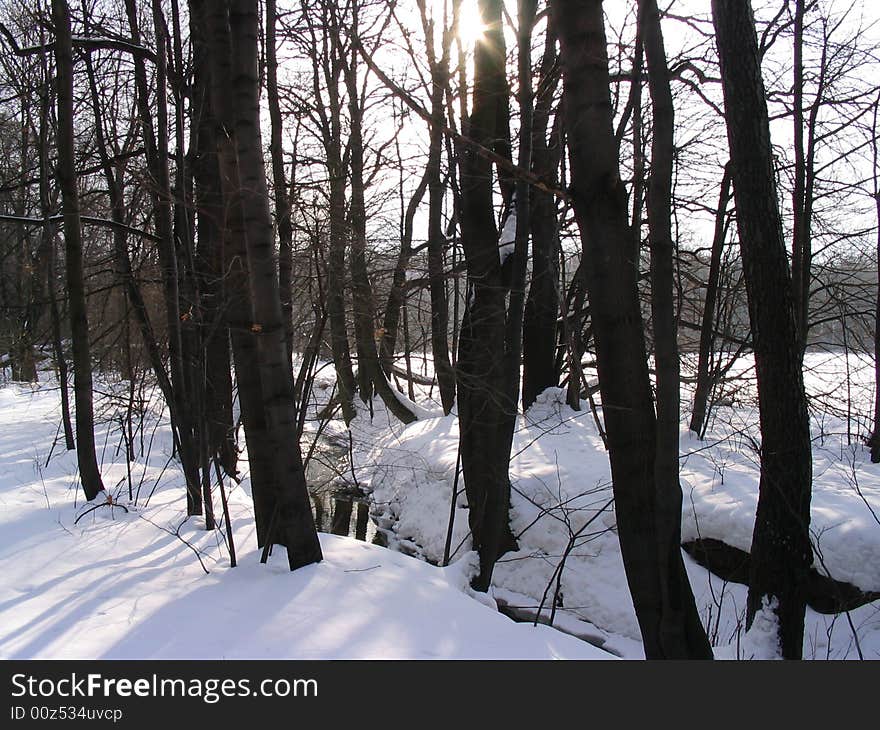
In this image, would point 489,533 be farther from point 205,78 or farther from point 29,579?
point 205,78

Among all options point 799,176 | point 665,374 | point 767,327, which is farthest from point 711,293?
point 665,374

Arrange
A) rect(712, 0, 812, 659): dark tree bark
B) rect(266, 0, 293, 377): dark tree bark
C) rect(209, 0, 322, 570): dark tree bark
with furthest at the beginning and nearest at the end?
rect(266, 0, 293, 377): dark tree bark < rect(712, 0, 812, 659): dark tree bark < rect(209, 0, 322, 570): dark tree bark

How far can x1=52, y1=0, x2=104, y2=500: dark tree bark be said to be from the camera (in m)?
6.12

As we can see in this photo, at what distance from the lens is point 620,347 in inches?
130

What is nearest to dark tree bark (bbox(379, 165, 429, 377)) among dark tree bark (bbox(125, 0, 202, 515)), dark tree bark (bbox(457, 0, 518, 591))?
dark tree bark (bbox(457, 0, 518, 591))

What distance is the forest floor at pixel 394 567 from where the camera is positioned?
2.79 m

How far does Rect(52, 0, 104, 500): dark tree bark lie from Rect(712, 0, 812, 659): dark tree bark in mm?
5966

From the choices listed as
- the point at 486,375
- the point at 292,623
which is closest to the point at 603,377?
the point at 292,623

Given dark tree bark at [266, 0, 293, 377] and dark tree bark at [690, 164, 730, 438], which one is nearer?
dark tree bark at [266, 0, 293, 377]

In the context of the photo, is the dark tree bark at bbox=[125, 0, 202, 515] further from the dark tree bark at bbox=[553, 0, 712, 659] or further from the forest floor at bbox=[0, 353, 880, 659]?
the dark tree bark at bbox=[553, 0, 712, 659]

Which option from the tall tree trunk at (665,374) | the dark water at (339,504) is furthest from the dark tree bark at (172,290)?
the tall tree trunk at (665,374)

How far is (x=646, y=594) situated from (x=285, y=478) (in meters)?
2.32

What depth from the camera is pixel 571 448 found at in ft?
31.9

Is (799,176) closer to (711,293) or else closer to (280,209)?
(711,293)
